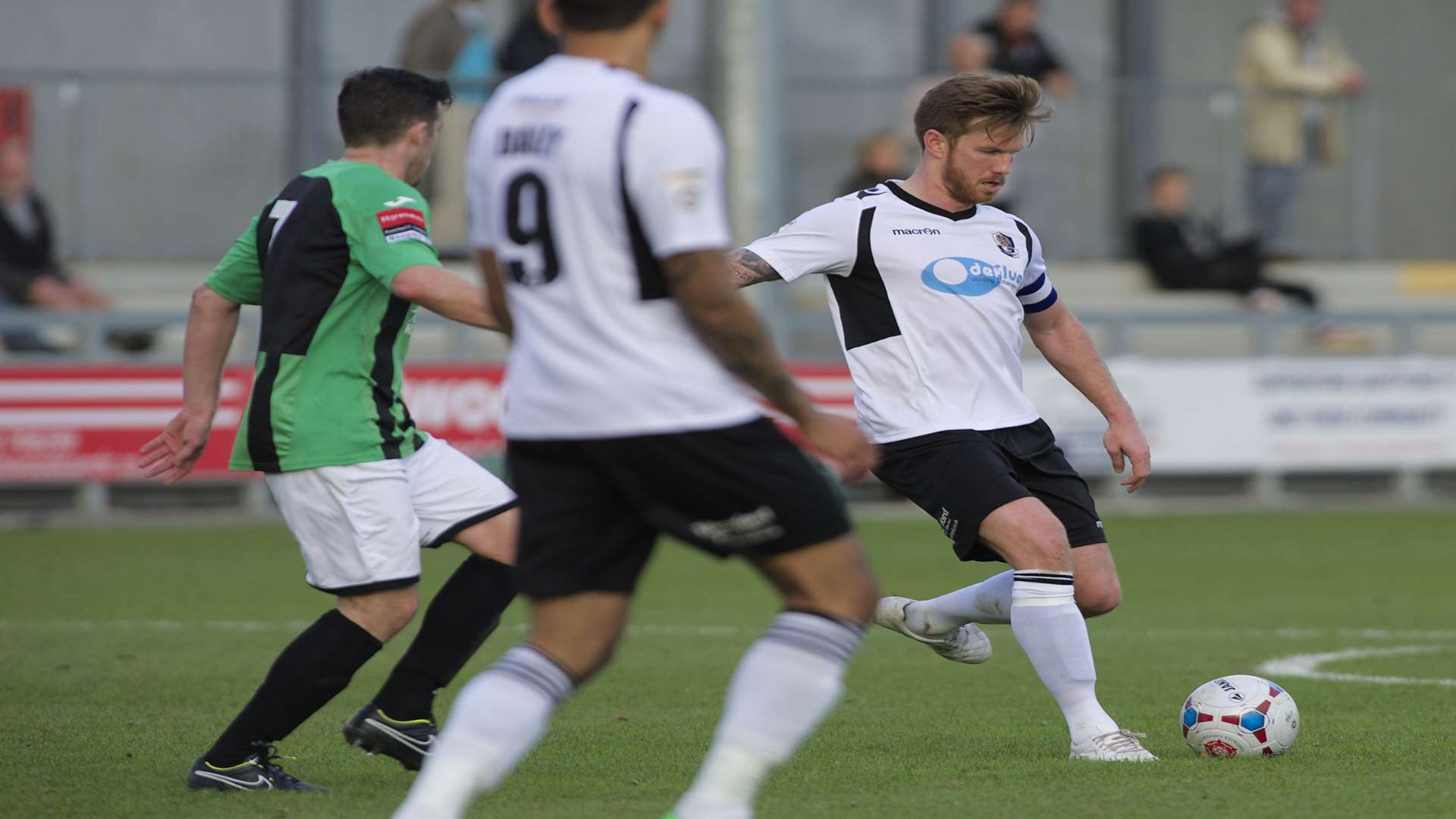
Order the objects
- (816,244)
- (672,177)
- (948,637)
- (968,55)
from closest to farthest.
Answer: (672,177) → (816,244) → (948,637) → (968,55)

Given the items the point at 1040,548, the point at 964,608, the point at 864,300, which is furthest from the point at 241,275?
the point at 964,608

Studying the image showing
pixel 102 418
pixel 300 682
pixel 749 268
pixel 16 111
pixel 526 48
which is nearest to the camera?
pixel 300 682

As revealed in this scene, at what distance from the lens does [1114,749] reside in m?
5.80

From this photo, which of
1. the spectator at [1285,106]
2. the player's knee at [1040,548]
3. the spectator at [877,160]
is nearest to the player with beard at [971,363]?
the player's knee at [1040,548]

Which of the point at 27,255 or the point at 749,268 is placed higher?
the point at 749,268

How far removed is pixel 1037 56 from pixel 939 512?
11548mm

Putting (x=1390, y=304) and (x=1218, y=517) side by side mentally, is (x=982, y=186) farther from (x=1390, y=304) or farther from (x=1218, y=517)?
(x=1390, y=304)

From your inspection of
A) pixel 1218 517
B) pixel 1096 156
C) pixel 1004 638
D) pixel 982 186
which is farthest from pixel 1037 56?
pixel 982 186

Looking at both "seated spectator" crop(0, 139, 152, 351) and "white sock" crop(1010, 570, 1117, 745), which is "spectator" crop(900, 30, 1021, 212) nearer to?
"seated spectator" crop(0, 139, 152, 351)

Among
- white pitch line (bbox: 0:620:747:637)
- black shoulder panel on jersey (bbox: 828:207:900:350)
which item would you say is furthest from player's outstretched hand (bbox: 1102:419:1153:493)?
white pitch line (bbox: 0:620:747:637)

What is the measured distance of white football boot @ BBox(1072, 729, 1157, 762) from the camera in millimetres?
5789

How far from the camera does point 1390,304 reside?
1878 centimetres

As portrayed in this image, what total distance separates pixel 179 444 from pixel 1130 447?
2.75 m

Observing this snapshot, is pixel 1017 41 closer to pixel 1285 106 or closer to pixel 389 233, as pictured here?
pixel 1285 106
